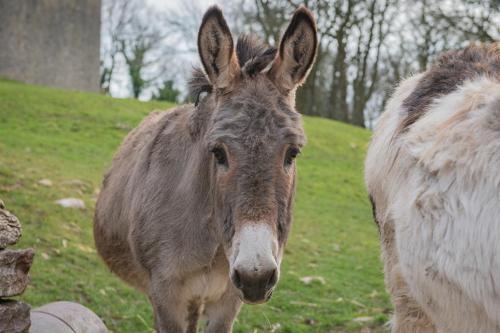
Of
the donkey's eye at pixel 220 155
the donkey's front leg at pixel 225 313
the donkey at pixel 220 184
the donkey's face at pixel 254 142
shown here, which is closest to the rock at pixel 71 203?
the donkey at pixel 220 184

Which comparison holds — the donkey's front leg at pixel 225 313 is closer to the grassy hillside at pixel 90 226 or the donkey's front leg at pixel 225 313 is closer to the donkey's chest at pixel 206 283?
the donkey's chest at pixel 206 283

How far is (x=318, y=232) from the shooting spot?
31.5 ft

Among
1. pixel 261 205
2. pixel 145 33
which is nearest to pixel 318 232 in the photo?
pixel 261 205

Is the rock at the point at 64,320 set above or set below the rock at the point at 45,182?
above

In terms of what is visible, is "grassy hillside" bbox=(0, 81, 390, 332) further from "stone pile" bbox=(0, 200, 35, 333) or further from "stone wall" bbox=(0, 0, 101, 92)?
"stone wall" bbox=(0, 0, 101, 92)

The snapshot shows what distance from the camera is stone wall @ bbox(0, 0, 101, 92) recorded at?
63.3 feet

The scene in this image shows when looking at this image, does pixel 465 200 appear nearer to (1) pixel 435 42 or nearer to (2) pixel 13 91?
(2) pixel 13 91

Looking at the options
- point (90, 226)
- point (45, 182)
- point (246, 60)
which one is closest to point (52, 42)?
point (45, 182)

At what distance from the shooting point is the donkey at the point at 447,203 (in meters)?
1.96

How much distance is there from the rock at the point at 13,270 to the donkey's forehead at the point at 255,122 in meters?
1.34

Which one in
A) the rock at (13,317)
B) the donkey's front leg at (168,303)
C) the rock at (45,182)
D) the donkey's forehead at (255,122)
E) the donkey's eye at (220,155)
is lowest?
the rock at (45,182)

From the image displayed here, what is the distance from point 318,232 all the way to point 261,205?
7.27 m

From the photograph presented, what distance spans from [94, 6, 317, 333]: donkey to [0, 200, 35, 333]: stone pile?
62 centimetres

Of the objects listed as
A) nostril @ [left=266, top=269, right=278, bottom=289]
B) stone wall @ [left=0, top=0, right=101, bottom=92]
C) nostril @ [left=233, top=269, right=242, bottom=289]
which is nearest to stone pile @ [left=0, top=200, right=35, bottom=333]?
nostril @ [left=233, top=269, right=242, bottom=289]
